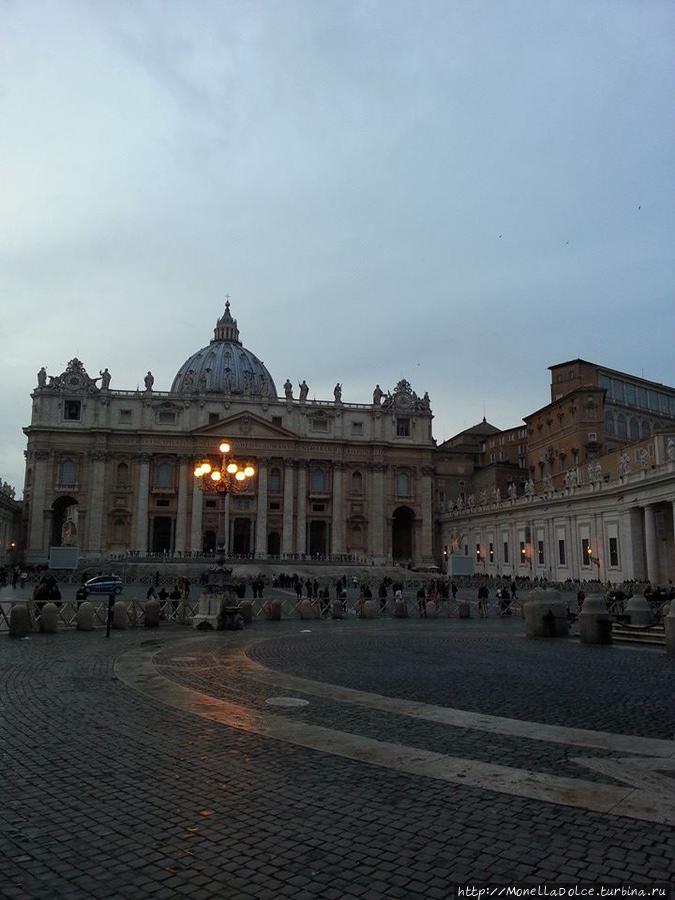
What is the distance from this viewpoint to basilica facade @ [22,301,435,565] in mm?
74875

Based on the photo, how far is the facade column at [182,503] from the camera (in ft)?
248

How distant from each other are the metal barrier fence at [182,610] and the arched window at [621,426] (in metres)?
31.2

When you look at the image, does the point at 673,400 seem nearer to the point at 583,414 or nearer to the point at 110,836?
the point at 583,414

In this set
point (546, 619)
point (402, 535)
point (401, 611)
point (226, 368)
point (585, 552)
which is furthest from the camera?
point (226, 368)

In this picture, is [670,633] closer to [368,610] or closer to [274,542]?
[368,610]

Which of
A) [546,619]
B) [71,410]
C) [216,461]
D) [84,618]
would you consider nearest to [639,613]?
[546,619]

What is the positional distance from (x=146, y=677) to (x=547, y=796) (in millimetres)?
7874

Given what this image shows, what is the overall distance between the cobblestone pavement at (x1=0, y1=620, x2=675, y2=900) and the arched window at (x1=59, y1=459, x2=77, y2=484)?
221 ft

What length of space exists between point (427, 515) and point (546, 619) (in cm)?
6211

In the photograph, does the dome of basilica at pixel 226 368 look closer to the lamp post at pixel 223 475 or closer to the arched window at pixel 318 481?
the arched window at pixel 318 481

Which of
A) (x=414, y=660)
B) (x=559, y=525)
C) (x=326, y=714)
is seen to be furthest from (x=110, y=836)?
(x=559, y=525)

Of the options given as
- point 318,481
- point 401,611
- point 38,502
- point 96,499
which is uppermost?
point 318,481

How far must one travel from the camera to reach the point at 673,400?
69.6 meters

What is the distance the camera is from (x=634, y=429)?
209 feet
